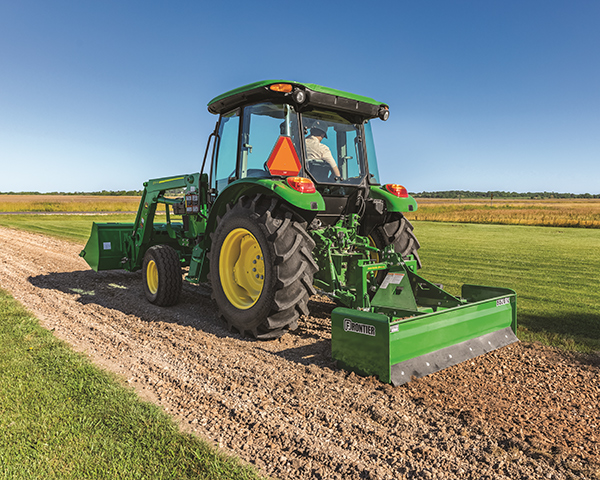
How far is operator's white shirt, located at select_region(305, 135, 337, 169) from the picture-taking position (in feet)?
16.6

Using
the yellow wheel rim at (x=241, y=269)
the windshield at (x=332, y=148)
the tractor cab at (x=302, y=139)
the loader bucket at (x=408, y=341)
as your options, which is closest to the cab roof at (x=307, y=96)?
the tractor cab at (x=302, y=139)

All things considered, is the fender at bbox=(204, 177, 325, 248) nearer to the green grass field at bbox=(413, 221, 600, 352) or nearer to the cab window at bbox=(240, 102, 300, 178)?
the cab window at bbox=(240, 102, 300, 178)

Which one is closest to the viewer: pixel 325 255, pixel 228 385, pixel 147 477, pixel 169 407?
pixel 147 477

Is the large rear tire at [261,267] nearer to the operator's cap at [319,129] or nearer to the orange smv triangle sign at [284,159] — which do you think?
the orange smv triangle sign at [284,159]

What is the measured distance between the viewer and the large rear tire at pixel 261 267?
14.4 feet

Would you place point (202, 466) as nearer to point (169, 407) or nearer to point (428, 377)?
point (169, 407)

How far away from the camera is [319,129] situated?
5234mm

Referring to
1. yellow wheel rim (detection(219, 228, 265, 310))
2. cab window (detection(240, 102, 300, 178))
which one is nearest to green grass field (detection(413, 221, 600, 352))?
yellow wheel rim (detection(219, 228, 265, 310))

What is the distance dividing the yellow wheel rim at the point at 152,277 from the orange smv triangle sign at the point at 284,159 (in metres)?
2.67

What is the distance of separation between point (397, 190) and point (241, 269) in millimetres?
2115

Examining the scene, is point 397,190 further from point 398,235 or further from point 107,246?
point 107,246

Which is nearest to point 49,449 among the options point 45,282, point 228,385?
point 228,385

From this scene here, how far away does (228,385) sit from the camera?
349 cm

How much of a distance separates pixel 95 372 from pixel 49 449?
1.14m
